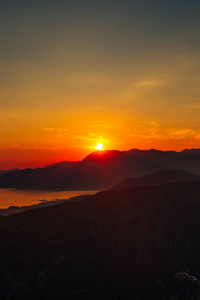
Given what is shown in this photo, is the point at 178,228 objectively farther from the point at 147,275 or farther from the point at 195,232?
the point at 147,275

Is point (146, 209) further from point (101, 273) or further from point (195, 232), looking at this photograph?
point (101, 273)

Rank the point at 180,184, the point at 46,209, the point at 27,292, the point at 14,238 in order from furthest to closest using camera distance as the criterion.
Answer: the point at 180,184 < the point at 46,209 < the point at 14,238 < the point at 27,292

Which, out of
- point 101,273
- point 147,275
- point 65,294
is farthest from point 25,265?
point 147,275

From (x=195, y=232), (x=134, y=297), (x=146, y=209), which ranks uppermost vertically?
(x=146, y=209)

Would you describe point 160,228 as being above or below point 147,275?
above

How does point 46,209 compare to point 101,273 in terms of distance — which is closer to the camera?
point 101,273

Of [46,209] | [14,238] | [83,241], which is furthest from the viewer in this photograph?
[46,209]
